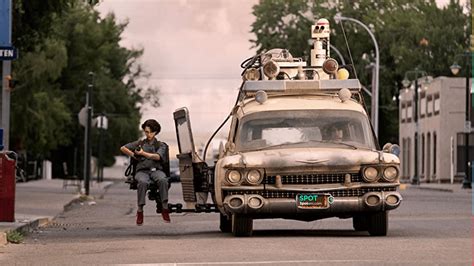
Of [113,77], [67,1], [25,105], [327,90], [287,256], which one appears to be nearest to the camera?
[287,256]

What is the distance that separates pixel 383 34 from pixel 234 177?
95.0 m

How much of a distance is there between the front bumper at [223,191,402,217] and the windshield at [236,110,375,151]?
1114 millimetres

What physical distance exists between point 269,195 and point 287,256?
4.01 m

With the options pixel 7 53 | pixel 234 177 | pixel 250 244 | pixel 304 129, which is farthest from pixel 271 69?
pixel 7 53

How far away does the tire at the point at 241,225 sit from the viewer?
70.9ft

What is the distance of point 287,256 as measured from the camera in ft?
56.6

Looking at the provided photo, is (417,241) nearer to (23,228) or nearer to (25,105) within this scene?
(23,228)

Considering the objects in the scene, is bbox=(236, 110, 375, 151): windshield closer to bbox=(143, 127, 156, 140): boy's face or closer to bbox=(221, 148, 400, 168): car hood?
bbox=(221, 148, 400, 168): car hood

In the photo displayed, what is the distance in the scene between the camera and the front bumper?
69.1 ft

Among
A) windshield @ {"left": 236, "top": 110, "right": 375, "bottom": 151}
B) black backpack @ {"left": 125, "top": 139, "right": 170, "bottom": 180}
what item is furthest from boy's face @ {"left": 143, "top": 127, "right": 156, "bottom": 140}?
windshield @ {"left": 236, "top": 110, "right": 375, "bottom": 151}

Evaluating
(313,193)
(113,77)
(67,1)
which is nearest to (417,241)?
(313,193)

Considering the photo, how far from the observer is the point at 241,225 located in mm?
21719

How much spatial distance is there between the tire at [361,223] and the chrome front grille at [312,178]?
1456 mm

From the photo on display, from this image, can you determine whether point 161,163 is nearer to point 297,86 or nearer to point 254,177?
point 297,86
